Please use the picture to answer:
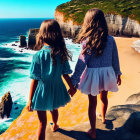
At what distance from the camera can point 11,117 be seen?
11.8 metres

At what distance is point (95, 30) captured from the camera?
310cm

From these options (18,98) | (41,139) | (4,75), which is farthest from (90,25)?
(4,75)

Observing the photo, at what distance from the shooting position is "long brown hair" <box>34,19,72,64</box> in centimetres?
285

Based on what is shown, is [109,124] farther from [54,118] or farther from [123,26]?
[123,26]

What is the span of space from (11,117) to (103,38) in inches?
412

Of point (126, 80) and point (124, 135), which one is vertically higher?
point (124, 135)

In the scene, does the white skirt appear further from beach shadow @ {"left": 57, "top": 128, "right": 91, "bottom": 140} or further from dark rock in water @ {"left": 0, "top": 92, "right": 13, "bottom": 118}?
dark rock in water @ {"left": 0, "top": 92, "right": 13, "bottom": 118}

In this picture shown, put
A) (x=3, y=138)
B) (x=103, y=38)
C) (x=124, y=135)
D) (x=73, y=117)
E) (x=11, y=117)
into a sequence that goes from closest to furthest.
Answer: (x=103, y=38) < (x=124, y=135) < (x=3, y=138) < (x=73, y=117) < (x=11, y=117)

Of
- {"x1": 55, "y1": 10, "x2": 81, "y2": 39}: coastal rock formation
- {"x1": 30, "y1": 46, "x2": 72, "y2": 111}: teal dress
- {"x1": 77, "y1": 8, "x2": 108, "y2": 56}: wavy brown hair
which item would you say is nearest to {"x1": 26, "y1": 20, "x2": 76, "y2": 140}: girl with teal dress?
{"x1": 30, "y1": 46, "x2": 72, "y2": 111}: teal dress

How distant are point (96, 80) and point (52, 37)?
3.65ft

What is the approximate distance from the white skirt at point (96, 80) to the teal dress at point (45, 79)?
0.49 meters

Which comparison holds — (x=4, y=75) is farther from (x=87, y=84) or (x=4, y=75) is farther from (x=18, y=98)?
(x=87, y=84)

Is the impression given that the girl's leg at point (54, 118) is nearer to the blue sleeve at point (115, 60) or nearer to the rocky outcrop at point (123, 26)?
the blue sleeve at point (115, 60)

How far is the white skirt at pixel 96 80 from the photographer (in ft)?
10.6
